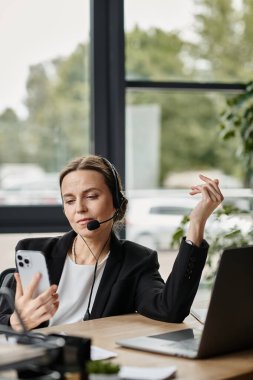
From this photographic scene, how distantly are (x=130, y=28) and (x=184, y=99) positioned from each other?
0.64 metres

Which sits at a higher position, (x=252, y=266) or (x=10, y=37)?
(x=10, y=37)

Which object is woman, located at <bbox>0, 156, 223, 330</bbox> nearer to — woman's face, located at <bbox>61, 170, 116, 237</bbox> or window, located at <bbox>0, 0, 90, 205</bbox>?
woman's face, located at <bbox>61, 170, 116, 237</bbox>

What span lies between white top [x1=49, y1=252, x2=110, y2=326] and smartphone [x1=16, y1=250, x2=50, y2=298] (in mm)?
395

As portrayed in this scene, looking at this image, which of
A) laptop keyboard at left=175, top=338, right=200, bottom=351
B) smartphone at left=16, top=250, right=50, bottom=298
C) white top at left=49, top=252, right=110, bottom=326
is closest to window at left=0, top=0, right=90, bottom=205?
white top at left=49, top=252, right=110, bottom=326

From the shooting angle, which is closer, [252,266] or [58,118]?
[252,266]

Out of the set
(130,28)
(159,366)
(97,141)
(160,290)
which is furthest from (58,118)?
(159,366)

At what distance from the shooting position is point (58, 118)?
4.65 meters

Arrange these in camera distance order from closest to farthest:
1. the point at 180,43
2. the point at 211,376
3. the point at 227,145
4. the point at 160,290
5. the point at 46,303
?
1. the point at 211,376
2. the point at 46,303
3. the point at 160,290
4. the point at 180,43
5. the point at 227,145

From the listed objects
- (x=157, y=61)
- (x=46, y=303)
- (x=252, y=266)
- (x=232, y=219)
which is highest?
(x=157, y=61)

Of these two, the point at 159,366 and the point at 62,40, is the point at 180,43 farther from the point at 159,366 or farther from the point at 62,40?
the point at 159,366

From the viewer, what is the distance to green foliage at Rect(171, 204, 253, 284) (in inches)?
168

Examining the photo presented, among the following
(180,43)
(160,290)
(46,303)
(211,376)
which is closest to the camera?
(211,376)

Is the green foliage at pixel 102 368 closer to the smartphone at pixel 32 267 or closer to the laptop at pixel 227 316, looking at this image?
the laptop at pixel 227 316

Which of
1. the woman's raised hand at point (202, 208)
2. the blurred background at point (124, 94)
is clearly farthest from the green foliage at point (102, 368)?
the blurred background at point (124, 94)
